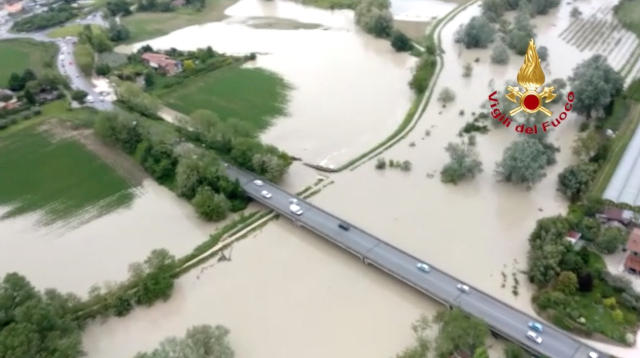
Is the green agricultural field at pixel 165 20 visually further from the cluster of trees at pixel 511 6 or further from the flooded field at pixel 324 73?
the cluster of trees at pixel 511 6

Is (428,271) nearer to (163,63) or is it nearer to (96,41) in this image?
(163,63)

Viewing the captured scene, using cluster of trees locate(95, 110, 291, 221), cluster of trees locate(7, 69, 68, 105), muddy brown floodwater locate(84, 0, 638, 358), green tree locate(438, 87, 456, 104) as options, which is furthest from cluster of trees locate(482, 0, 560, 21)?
cluster of trees locate(7, 69, 68, 105)

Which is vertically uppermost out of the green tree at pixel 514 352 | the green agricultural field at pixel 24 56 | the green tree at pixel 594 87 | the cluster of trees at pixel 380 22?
the green tree at pixel 594 87

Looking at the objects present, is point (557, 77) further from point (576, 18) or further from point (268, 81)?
point (268, 81)

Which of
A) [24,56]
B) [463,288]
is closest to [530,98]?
[463,288]

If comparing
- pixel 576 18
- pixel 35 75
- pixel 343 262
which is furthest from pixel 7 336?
pixel 576 18

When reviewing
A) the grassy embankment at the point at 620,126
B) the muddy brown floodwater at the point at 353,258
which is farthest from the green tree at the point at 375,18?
the grassy embankment at the point at 620,126
